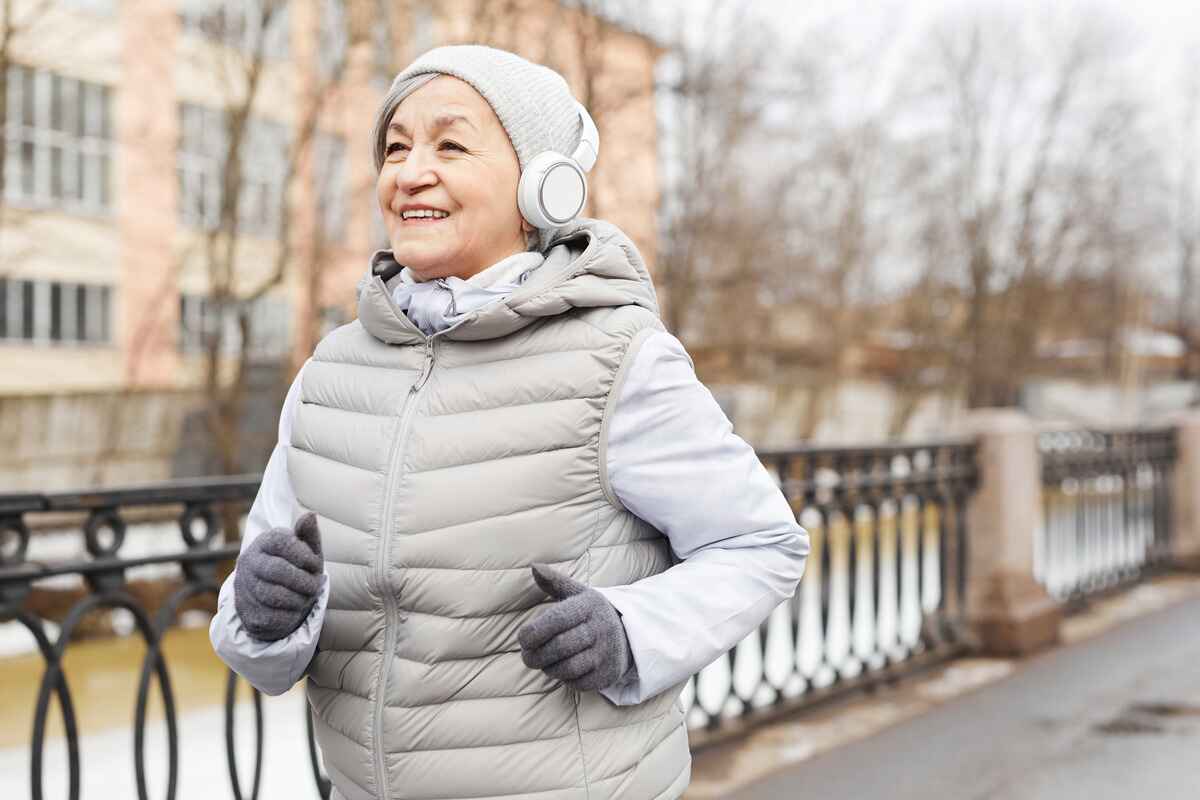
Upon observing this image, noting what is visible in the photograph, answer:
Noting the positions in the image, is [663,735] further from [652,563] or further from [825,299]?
[825,299]

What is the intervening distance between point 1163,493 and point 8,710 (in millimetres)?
10711


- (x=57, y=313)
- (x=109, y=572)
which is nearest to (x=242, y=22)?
(x=109, y=572)

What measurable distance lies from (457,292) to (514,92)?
338mm

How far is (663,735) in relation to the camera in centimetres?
184

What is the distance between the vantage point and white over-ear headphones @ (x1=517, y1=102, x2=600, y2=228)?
5.72 feet

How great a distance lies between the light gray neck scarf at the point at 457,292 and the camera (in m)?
1.76

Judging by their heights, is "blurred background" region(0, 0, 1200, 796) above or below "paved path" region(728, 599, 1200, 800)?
above

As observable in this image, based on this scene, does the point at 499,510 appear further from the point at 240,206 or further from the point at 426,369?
the point at 240,206

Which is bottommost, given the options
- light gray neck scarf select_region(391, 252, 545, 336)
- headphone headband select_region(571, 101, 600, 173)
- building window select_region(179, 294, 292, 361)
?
light gray neck scarf select_region(391, 252, 545, 336)

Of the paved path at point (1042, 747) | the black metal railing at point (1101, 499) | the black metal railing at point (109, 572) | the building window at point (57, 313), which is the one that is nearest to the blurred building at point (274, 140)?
the building window at point (57, 313)

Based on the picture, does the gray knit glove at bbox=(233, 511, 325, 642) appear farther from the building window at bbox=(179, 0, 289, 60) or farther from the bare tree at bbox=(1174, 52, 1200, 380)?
the bare tree at bbox=(1174, 52, 1200, 380)

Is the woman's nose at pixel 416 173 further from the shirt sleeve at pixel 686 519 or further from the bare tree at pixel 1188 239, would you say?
the bare tree at pixel 1188 239

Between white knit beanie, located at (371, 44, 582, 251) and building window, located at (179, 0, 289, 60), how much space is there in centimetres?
1260

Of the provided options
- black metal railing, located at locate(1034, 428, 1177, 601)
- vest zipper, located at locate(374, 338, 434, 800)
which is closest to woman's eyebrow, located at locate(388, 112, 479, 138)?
vest zipper, located at locate(374, 338, 434, 800)
